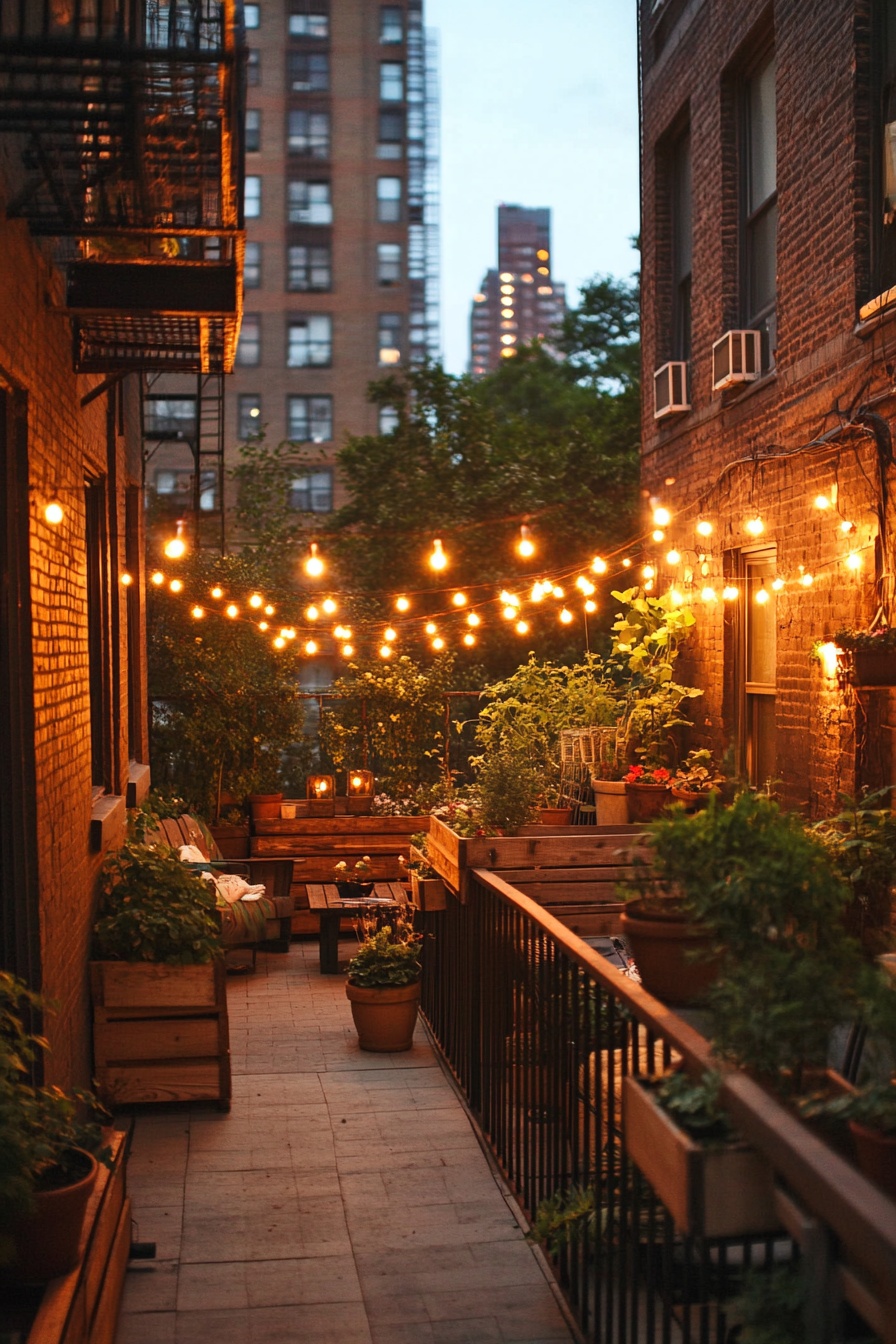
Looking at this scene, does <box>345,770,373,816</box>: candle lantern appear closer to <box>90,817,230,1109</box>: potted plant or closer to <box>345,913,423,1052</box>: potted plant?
<box>345,913,423,1052</box>: potted plant

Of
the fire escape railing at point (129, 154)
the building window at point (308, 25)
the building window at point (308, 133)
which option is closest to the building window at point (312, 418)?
the building window at point (308, 133)

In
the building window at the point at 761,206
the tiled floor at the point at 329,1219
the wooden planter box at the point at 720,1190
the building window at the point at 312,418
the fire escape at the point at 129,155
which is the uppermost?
the building window at the point at 312,418

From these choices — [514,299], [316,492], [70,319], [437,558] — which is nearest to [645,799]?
[437,558]

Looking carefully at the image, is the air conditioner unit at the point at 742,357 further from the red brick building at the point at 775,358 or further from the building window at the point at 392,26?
the building window at the point at 392,26

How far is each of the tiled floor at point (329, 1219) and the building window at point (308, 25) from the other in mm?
38472

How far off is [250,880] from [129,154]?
8.29m

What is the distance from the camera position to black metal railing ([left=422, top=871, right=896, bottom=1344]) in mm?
2344

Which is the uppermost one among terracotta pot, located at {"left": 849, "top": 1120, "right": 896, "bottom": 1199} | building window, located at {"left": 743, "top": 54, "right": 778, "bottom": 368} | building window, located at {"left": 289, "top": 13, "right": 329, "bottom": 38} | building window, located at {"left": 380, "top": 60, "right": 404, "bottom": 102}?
building window, located at {"left": 289, "top": 13, "right": 329, "bottom": 38}

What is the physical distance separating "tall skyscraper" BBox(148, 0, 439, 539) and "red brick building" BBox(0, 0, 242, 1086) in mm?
33481

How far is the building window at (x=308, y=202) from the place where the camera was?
3978 cm

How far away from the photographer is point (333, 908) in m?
10.0

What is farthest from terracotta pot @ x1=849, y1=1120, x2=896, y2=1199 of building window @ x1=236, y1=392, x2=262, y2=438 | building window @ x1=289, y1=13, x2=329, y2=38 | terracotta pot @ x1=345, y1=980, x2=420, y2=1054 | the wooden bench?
building window @ x1=289, y1=13, x2=329, y2=38

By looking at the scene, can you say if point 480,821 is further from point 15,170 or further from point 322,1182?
point 15,170

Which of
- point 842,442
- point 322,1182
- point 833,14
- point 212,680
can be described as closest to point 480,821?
→ point 322,1182
